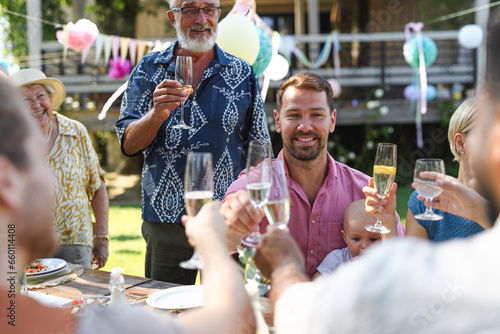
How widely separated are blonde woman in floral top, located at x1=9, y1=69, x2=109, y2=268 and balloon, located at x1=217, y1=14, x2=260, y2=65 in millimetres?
1446

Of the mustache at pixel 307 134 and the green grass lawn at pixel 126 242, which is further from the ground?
the mustache at pixel 307 134

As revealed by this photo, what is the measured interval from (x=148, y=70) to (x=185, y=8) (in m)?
0.46

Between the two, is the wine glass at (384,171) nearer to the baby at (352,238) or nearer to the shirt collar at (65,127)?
the baby at (352,238)

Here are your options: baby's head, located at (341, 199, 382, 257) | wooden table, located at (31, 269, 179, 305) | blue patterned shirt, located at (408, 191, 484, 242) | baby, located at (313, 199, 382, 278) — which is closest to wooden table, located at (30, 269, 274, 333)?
wooden table, located at (31, 269, 179, 305)

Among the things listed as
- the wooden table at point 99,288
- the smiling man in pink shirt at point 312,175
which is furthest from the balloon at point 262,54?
the wooden table at point 99,288

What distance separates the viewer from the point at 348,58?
1078 cm

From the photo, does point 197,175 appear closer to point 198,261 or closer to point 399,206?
point 198,261

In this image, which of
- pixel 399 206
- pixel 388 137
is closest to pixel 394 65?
pixel 388 137

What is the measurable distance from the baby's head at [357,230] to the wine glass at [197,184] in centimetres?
116

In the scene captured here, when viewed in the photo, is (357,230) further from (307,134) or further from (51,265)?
(51,265)

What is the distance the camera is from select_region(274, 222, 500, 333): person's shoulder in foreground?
90 centimetres

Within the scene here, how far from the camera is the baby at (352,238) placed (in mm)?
2449

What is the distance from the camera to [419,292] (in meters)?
0.91

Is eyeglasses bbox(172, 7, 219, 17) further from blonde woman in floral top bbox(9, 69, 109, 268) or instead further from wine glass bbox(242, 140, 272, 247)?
wine glass bbox(242, 140, 272, 247)
